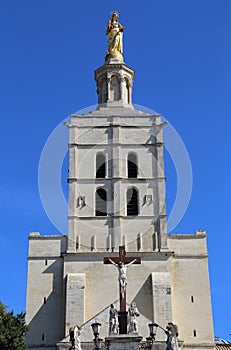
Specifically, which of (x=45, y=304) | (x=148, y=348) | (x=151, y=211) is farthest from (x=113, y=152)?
(x=148, y=348)

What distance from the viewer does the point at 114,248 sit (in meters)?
40.5

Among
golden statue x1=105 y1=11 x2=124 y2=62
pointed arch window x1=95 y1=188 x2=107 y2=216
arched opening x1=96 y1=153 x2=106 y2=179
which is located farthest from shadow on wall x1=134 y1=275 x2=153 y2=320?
golden statue x1=105 y1=11 x2=124 y2=62

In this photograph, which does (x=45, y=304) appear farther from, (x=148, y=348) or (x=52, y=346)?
(x=148, y=348)

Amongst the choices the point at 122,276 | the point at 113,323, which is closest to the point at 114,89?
the point at 122,276

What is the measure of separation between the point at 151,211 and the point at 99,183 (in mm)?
4220

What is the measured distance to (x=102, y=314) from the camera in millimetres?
35906

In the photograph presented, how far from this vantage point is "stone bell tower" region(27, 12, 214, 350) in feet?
127

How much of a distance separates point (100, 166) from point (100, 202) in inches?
118

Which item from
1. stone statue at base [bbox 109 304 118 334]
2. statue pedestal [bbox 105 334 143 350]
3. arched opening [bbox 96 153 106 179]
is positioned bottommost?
statue pedestal [bbox 105 334 143 350]

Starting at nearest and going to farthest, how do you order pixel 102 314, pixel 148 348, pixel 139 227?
pixel 148 348, pixel 102 314, pixel 139 227

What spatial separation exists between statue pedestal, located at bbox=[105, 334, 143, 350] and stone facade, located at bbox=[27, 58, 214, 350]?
1066 centimetres

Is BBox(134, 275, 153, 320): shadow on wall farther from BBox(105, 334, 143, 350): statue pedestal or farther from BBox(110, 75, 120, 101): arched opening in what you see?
BBox(110, 75, 120, 101): arched opening

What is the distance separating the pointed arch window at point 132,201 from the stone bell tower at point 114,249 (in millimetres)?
70

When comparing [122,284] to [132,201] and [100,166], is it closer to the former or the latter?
[132,201]
